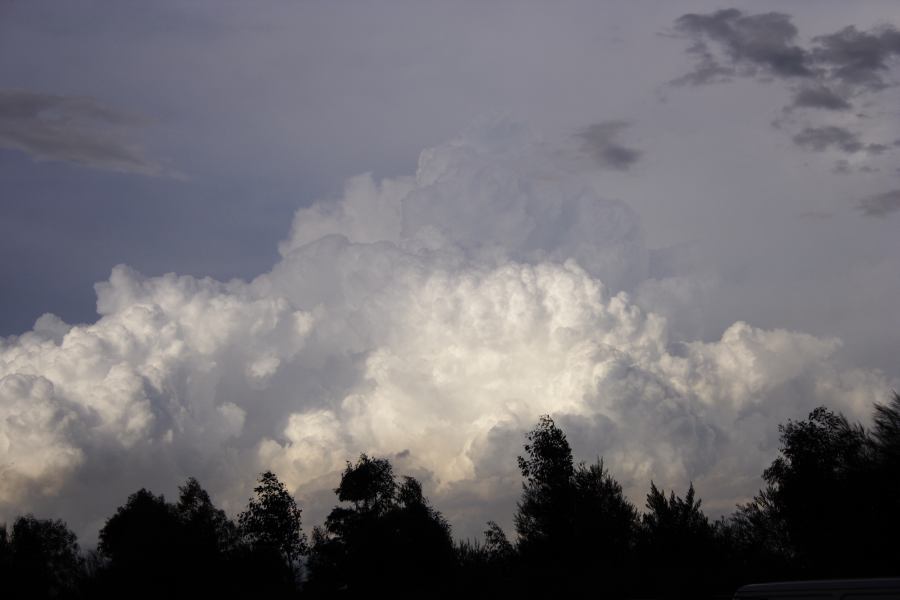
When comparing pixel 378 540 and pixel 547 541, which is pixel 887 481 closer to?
pixel 547 541

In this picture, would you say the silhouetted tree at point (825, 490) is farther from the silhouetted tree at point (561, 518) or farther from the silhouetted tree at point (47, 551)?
the silhouetted tree at point (47, 551)

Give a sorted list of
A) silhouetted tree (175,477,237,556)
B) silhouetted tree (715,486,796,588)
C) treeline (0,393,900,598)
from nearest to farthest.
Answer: treeline (0,393,900,598), silhouetted tree (715,486,796,588), silhouetted tree (175,477,237,556)

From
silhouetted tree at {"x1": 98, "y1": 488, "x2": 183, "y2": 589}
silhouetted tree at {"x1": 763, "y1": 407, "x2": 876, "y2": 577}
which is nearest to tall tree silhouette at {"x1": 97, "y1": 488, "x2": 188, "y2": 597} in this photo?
silhouetted tree at {"x1": 98, "y1": 488, "x2": 183, "y2": 589}

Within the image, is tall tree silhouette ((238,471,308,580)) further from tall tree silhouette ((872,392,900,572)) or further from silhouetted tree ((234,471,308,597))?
tall tree silhouette ((872,392,900,572))

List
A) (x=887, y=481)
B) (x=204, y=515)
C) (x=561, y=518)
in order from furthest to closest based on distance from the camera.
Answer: (x=204, y=515)
(x=561, y=518)
(x=887, y=481)

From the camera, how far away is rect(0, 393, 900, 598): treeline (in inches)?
1863

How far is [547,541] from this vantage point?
70750 millimetres

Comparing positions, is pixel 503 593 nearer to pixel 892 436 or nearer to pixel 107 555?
pixel 892 436

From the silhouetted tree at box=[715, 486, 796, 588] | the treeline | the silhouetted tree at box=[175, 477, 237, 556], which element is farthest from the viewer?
the silhouetted tree at box=[175, 477, 237, 556]

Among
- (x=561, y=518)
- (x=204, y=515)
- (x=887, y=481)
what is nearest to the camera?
(x=887, y=481)

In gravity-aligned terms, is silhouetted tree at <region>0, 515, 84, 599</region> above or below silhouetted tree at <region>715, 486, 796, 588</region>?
above

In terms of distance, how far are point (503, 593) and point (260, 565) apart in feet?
151

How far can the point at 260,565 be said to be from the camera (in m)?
84.8

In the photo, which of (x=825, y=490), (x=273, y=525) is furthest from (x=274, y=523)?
(x=825, y=490)
